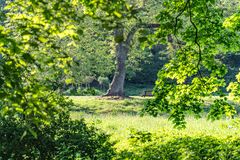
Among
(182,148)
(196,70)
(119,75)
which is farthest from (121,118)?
(119,75)

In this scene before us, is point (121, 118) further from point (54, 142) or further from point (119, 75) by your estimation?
point (119, 75)

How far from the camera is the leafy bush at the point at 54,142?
10758 mm

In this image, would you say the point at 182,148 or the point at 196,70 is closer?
the point at 182,148

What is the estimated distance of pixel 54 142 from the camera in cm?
1141

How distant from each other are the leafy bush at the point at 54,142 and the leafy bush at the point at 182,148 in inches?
34.2

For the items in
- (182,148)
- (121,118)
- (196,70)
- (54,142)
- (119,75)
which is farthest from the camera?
(119,75)

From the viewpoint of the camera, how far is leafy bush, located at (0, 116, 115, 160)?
35.3ft

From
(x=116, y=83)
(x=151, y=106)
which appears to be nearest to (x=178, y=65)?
(x=151, y=106)

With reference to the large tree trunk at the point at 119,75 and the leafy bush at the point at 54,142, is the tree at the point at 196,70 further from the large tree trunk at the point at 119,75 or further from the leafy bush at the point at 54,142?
the large tree trunk at the point at 119,75

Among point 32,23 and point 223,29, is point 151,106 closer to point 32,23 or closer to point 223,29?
point 223,29

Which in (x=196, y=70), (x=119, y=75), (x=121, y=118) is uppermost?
(x=196, y=70)

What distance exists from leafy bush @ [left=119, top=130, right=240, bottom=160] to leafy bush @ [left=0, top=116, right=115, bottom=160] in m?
0.87

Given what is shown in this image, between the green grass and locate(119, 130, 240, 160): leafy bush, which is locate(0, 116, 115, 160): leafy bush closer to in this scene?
locate(119, 130, 240, 160): leafy bush

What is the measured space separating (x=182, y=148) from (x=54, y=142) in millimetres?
3460
